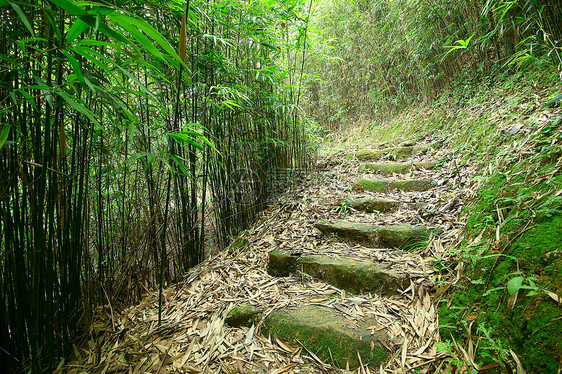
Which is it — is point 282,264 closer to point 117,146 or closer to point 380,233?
point 380,233

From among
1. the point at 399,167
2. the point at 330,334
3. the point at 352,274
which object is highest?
the point at 399,167

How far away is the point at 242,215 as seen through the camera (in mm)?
2201

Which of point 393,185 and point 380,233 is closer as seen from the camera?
point 380,233

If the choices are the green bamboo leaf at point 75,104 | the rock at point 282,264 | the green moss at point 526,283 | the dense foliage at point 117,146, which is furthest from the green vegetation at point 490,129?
the green bamboo leaf at point 75,104

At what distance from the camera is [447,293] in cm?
111

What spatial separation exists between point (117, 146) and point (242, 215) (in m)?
1.21

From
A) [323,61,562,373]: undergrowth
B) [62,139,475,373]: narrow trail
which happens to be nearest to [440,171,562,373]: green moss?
[323,61,562,373]: undergrowth

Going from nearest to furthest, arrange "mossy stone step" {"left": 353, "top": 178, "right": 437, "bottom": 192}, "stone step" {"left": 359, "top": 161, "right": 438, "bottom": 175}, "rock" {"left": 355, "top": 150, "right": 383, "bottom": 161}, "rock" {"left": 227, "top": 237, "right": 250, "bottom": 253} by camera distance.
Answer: "rock" {"left": 227, "top": 237, "right": 250, "bottom": 253}
"mossy stone step" {"left": 353, "top": 178, "right": 437, "bottom": 192}
"stone step" {"left": 359, "top": 161, "right": 438, "bottom": 175}
"rock" {"left": 355, "top": 150, "right": 383, "bottom": 161}

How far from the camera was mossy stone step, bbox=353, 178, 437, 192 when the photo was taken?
209 cm

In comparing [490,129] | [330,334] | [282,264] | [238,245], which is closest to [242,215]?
[238,245]

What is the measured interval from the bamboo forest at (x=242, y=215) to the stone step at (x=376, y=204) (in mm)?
12

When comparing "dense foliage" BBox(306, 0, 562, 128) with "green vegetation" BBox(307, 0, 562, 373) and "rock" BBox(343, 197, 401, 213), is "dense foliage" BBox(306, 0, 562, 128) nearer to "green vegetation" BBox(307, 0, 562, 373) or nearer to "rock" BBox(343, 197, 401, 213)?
"green vegetation" BBox(307, 0, 562, 373)

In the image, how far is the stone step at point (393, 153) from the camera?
2914mm

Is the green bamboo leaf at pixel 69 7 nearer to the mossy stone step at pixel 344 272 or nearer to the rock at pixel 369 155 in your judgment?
the mossy stone step at pixel 344 272
